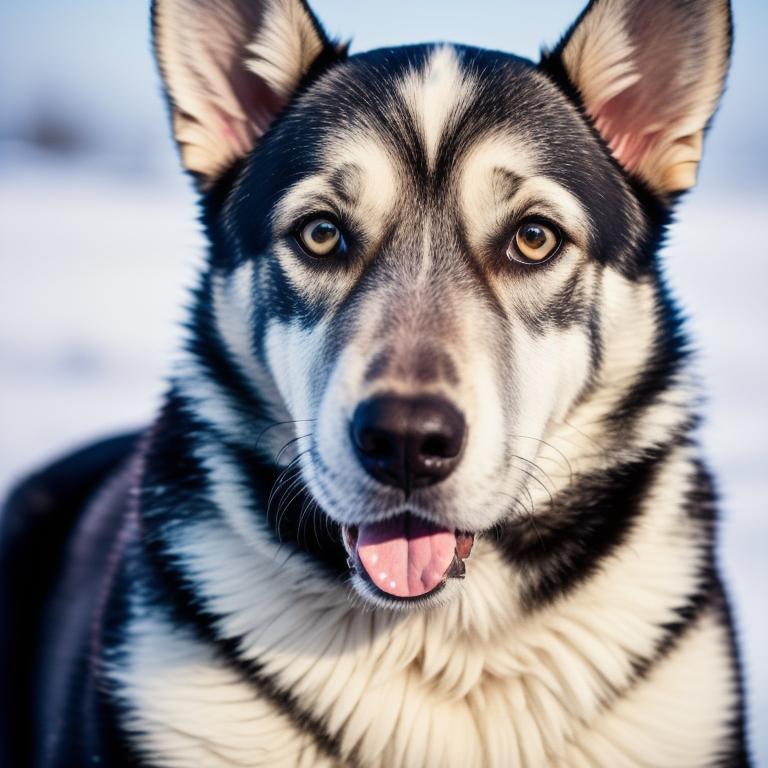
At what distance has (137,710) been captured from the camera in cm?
234

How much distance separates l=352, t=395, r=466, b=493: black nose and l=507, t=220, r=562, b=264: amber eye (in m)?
0.71

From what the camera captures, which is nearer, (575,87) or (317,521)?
(317,521)

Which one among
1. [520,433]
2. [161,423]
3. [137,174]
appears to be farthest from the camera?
[137,174]

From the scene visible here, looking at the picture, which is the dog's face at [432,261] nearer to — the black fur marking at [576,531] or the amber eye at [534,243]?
the amber eye at [534,243]

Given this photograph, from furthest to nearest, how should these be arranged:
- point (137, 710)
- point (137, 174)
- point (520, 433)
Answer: point (137, 174) → point (137, 710) → point (520, 433)

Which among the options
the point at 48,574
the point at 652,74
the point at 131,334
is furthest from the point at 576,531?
the point at 131,334

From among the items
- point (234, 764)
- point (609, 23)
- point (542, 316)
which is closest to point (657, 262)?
point (542, 316)

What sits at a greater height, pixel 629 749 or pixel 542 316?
pixel 542 316

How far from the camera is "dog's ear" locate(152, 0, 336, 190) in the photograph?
8.50 feet

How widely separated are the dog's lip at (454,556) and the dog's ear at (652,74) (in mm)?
1360

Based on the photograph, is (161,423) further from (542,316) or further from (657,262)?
(657,262)

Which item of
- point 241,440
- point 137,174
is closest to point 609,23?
point 241,440

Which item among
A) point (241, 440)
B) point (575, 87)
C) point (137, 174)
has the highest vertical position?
point (137, 174)

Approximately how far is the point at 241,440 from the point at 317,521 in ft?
1.19
